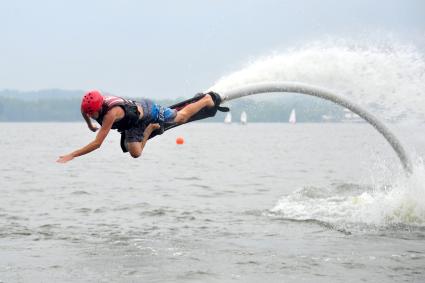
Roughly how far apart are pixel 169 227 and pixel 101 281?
6.68 meters

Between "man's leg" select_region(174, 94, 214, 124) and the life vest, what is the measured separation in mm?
1374

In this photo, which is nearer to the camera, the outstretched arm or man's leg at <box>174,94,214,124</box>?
the outstretched arm

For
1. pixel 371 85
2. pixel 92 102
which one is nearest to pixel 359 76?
pixel 371 85

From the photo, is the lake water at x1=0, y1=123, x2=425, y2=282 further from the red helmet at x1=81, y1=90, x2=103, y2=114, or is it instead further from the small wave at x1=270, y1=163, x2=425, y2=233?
the red helmet at x1=81, y1=90, x2=103, y2=114

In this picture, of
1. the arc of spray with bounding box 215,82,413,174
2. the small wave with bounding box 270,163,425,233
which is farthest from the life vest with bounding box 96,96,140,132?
the small wave with bounding box 270,163,425,233

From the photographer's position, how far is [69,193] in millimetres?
30297

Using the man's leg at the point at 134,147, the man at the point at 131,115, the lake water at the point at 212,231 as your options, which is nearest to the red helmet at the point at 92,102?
the man at the point at 131,115

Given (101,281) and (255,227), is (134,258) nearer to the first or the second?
(101,281)

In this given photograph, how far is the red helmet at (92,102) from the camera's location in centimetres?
1424

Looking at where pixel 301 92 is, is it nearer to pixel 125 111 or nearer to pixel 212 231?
pixel 212 231

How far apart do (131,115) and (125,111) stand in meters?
0.17

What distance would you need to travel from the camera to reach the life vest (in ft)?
47.7

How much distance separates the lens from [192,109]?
16.6 metres

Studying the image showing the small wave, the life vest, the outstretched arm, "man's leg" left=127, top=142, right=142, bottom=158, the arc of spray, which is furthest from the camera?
the small wave
